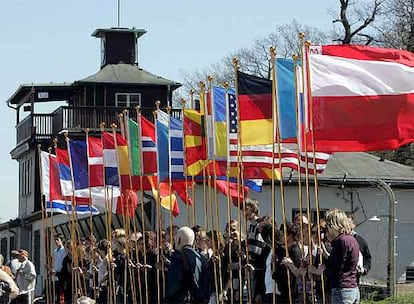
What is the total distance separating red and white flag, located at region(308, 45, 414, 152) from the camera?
44.9 ft

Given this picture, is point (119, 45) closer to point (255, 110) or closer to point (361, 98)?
point (255, 110)

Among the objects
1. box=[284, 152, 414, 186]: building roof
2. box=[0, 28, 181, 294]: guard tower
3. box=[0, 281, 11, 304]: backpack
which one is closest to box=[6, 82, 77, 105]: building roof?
box=[0, 28, 181, 294]: guard tower

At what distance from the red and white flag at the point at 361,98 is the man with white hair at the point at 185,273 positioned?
1945 mm

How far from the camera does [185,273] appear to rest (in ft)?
48.2

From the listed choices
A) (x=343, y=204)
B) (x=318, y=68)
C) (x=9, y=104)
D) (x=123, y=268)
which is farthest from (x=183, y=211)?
(x=9, y=104)

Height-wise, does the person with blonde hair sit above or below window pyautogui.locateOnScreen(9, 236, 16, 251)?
above

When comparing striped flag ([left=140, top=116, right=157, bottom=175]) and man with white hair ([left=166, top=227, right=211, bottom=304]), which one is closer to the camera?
man with white hair ([left=166, top=227, right=211, bottom=304])

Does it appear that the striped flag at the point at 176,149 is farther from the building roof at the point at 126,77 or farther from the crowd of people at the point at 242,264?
the building roof at the point at 126,77

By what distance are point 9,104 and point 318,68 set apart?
4964 centimetres

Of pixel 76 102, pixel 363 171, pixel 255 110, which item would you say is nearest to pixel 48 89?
pixel 76 102

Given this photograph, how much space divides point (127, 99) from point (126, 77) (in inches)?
41.9

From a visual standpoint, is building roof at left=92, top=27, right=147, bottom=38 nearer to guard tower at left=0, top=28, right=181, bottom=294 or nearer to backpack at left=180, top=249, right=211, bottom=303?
guard tower at left=0, top=28, right=181, bottom=294

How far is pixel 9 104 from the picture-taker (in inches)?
2464

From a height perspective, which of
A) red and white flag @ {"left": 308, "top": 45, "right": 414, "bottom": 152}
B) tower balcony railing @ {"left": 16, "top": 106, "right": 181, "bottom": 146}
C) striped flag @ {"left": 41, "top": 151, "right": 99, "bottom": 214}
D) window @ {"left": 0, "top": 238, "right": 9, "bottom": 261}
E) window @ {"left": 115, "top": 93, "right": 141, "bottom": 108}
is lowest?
window @ {"left": 0, "top": 238, "right": 9, "bottom": 261}
